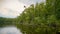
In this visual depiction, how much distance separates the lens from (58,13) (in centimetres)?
212

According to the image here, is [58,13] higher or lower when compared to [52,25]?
higher

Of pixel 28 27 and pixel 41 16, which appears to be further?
pixel 28 27

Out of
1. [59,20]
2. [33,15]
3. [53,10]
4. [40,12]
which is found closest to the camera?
[59,20]

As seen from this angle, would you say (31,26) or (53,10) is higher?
(53,10)

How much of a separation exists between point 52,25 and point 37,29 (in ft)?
0.79

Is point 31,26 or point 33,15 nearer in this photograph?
point 31,26

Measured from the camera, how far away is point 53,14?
2154 millimetres

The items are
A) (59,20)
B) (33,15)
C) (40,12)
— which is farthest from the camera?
(33,15)

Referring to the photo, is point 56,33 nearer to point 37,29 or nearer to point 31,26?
point 37,29

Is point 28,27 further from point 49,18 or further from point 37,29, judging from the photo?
point 49,18

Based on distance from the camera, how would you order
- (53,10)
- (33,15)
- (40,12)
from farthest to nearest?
(33,15) < (40,12) < (53,10)

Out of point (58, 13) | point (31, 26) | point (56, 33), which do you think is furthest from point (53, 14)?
point (31, 26)

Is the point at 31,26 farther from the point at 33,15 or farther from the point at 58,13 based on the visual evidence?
the point at 58,13

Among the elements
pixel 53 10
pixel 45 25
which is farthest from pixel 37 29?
pixel 53 10
